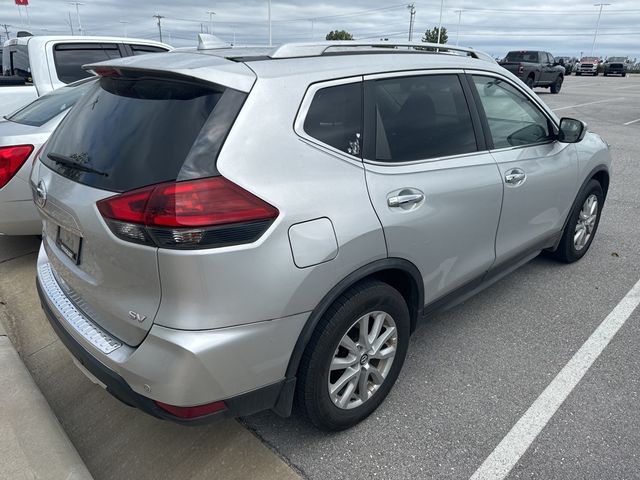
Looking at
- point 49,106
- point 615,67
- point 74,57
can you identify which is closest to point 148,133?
point 49,106

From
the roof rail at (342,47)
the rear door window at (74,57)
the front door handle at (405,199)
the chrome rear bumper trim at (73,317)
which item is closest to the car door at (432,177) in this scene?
the front door handle at (405,199)

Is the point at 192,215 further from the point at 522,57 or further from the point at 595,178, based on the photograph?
the point at 522,57

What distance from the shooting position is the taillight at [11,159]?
387cm

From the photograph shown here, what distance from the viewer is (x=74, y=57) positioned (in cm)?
640

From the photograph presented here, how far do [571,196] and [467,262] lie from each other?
Result: 4.95 ft

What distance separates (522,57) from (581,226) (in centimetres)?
2225

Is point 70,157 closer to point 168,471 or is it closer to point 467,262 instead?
point 168,471

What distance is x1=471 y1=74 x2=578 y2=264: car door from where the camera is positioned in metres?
3.03

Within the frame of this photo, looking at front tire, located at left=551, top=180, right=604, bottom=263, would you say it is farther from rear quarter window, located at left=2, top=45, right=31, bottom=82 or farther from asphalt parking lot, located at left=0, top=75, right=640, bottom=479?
rear quarter window, located at left=2, top=45, right=31, bottom=82

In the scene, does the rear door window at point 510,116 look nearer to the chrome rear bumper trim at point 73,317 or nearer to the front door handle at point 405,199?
the front door handle at point 405,199

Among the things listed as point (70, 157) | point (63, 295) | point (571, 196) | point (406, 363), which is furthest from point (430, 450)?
point (571, 196)

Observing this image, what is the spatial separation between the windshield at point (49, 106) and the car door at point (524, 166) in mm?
3254

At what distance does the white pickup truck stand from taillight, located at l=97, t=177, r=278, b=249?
15.4 feet

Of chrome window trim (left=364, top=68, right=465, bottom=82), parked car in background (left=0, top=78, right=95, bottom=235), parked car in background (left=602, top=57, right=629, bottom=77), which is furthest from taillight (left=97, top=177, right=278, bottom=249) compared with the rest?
parked car in background (left=602, top=57, right=629, bottom=77)
